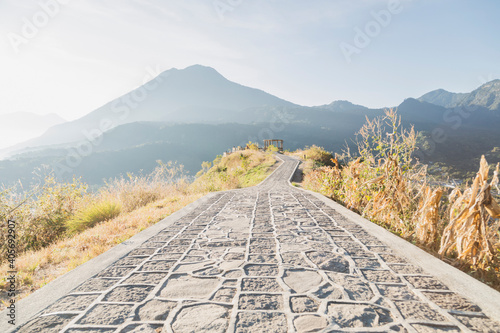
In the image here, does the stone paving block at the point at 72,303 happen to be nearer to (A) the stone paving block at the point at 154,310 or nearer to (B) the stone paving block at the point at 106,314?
(B) the stone paving block at the point at 106,314

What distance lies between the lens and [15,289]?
2.86 meters

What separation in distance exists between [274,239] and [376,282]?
5.05ft

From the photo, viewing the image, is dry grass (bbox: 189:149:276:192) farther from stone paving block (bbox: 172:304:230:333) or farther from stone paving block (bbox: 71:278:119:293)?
stone paving block (bbox: 172:304:230:333)

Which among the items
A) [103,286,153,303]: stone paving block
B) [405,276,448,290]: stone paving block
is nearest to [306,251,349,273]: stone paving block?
[405,276,448,290]: stone paving block

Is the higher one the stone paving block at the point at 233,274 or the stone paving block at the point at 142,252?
the stone paving block at the point at 233,274

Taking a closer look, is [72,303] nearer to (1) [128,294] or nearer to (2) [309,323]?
(1) [128,294]

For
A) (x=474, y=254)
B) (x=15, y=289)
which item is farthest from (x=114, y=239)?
(x=474, y=254)

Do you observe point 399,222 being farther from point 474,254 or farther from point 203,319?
point 203,319

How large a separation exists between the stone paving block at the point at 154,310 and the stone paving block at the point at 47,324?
0.54 metres

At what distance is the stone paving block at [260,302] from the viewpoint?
1.96 meters

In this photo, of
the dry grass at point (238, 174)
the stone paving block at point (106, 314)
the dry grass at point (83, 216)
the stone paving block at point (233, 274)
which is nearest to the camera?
the stone paving block at point (106, 314)

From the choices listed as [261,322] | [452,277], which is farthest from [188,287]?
[452,277]

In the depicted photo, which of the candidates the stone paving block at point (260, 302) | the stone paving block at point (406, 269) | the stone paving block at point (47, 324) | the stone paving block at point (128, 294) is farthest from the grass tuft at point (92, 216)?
the stone paving block at point (406, 269)

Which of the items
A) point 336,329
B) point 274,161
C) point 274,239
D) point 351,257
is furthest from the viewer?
point 274,161
